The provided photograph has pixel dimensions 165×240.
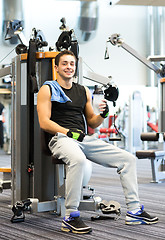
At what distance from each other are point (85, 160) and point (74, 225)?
14.8 inches

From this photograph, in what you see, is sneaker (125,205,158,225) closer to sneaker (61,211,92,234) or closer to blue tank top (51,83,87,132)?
sneaker (61,211,92,234)

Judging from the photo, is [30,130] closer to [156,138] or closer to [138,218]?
[138,218]

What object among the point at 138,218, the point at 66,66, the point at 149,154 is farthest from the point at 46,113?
the point at 149,154

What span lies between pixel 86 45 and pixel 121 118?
2641 mm

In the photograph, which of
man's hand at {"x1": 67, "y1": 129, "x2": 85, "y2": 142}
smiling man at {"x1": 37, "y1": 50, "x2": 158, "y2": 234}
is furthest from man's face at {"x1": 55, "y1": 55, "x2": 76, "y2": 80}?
man's hand at {"x1": 67, "y1": 129, "x2": 85, "y2": 142}

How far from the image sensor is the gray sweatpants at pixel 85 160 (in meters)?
2.39

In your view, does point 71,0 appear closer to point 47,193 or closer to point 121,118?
point 121,118

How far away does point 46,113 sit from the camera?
2.66 m

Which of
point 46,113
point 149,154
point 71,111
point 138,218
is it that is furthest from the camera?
point 149,154

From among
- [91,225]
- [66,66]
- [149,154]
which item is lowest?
[91,225]

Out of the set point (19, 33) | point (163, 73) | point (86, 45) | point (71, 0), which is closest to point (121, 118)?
point (86, 45)

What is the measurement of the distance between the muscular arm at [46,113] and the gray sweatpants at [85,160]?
0.05 meters

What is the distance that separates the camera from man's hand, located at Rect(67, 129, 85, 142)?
2594 millimetres

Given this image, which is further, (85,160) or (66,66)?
(66,66)
